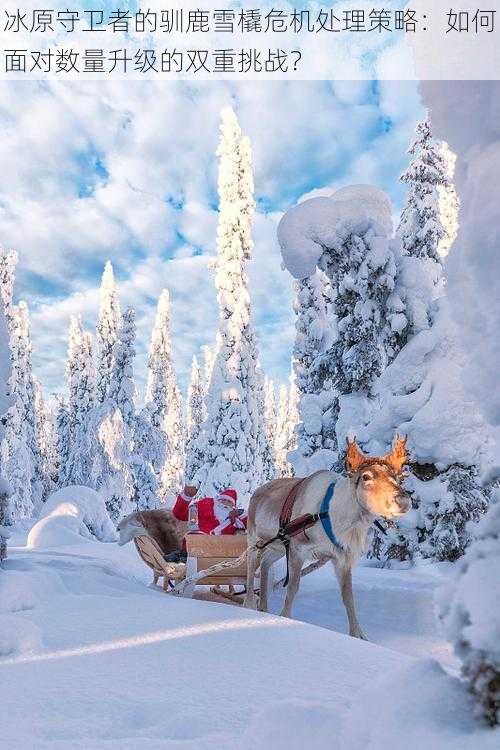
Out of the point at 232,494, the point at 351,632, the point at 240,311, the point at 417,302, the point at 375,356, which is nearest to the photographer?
the point at 351,632

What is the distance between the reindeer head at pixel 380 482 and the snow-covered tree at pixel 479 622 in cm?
358

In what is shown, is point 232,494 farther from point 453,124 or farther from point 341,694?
point 453,124

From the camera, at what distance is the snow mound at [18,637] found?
373 cm

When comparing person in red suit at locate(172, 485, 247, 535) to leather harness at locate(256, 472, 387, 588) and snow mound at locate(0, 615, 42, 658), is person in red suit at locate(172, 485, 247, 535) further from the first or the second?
snow mound at locate(0, 615, 42, 658)

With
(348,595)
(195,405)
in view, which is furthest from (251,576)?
(195,405)

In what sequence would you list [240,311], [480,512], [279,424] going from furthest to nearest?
[279,424], [240,311], [480,512]

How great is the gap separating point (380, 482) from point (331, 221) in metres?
7.58

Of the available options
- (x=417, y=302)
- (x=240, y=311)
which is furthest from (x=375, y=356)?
(x=240, y=311)

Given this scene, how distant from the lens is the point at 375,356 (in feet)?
38.9

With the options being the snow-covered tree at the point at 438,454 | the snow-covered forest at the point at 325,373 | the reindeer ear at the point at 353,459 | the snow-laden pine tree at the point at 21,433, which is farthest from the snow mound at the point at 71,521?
the snow-laden pine tree at the point at 21,433

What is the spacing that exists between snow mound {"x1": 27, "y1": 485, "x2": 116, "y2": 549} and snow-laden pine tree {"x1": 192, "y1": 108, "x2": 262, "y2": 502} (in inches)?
181

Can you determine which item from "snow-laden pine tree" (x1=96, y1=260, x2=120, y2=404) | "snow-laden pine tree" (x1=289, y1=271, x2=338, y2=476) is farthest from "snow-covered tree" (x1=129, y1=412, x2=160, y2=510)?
"snow-laden pine tree" (x1=289, y1=271, x2=338, y2=476)

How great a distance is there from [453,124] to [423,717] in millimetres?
1788

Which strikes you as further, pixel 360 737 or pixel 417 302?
pixel 417 302
